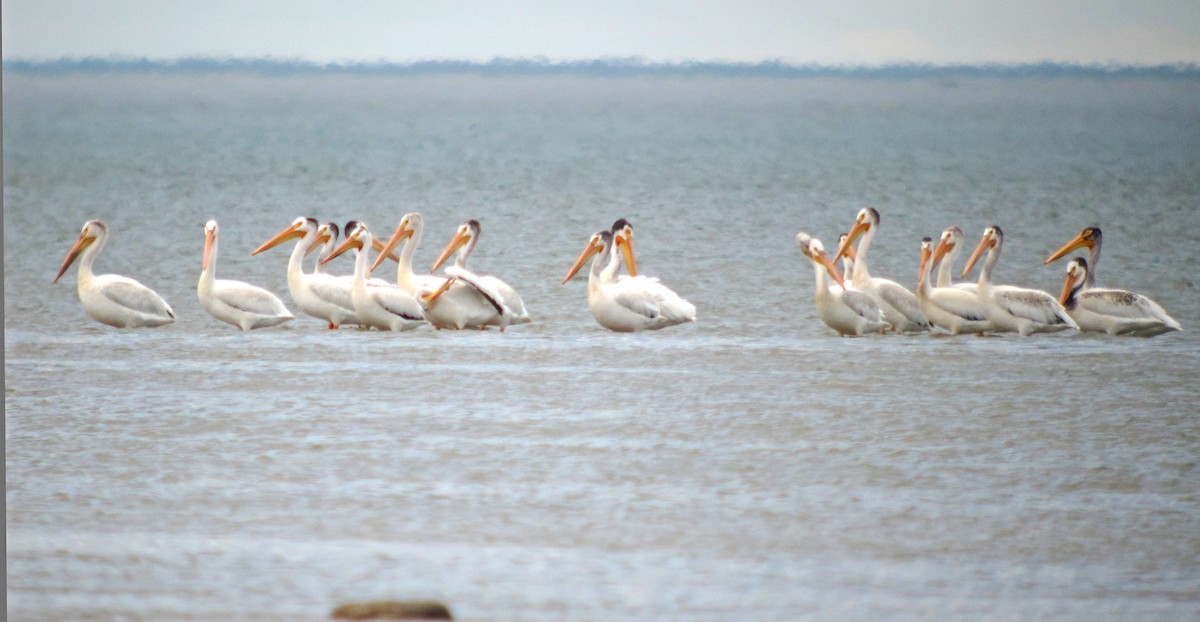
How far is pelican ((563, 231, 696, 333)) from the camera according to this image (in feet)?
20.0

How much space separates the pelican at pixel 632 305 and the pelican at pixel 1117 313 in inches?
54.1

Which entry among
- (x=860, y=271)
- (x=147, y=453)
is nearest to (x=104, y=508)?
(x=147, y=453)

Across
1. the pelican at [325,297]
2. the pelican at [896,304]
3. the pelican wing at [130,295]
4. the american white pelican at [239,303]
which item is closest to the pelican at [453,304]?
the pelican at [325,297]

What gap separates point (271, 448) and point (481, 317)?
1853mm

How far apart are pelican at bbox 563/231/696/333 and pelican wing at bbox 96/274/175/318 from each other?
5.05 feet

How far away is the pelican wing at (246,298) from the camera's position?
6113 millimetres

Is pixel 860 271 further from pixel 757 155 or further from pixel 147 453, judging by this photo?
pixel 757 155

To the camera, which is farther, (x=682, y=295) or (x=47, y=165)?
(x=47, y=165)

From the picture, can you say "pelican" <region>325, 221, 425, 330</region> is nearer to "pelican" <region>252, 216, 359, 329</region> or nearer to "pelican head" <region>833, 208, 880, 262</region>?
"pelican" <region>252, 216, 359, 329</region>

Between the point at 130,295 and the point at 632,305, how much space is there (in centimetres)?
179

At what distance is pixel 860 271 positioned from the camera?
628cm

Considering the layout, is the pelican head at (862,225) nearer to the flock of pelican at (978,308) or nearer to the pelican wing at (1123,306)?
the flock of pelican at (978,308)

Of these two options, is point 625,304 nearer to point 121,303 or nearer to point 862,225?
point 862,225

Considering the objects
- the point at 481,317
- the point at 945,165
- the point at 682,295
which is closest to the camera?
the point at 481,317
